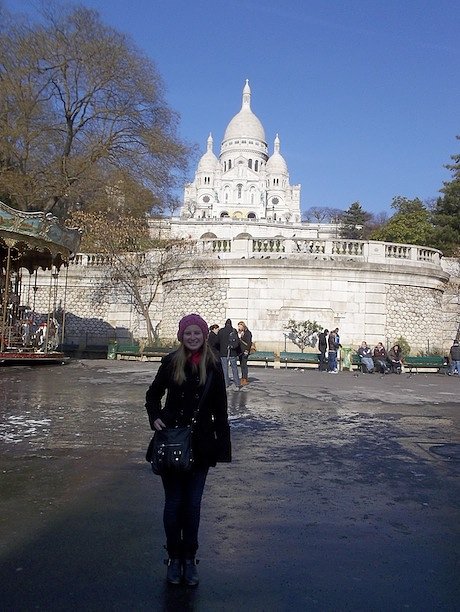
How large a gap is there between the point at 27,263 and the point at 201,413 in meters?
21.2

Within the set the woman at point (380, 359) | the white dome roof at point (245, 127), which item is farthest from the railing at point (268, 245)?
the white dome roof at point (245, 127)

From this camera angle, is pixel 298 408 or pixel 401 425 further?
pixel 298 408

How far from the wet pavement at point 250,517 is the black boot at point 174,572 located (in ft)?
0.19

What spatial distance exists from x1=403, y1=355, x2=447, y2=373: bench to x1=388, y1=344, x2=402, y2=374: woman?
760 mm

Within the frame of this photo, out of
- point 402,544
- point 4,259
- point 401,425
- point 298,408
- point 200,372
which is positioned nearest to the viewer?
point 200,372

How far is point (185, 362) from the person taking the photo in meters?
3.96

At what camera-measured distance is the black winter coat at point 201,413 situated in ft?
12.6

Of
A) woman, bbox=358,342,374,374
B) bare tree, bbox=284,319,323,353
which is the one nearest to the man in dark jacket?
A: woman, bbox=358,342,374,374

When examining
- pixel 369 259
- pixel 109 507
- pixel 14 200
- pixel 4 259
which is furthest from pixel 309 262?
pixel 109 507

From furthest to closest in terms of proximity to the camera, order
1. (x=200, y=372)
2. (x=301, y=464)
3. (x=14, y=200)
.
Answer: (x=14, y=200) < (x=301, y=464) < (x=200, y=372)

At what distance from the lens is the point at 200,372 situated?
394cm

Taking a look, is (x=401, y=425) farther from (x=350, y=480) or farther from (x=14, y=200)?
(x=14, y=200)

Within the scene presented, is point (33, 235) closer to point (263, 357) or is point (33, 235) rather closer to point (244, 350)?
point (244, 350)

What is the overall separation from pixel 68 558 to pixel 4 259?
19.7 meters
